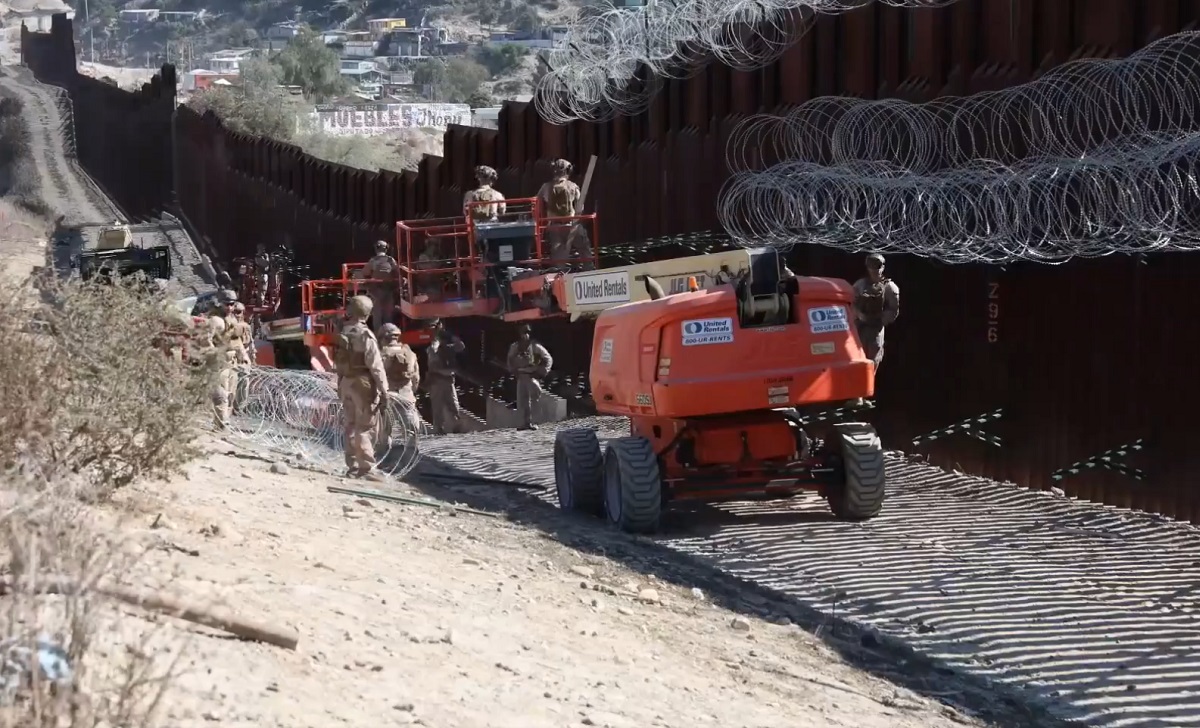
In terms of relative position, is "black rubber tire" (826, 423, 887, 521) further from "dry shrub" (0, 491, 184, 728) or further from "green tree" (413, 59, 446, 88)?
"green tree" (413, 59, 446, 88)

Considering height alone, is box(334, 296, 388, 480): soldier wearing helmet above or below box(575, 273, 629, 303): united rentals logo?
below

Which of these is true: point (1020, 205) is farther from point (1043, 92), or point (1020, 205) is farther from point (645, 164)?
point (645, 164)

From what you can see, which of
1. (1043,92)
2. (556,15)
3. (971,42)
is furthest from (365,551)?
(556,15)

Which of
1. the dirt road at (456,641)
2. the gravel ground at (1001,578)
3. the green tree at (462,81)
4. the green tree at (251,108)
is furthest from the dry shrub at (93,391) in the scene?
the green tree at (462,81)

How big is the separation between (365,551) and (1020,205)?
22.2 ft

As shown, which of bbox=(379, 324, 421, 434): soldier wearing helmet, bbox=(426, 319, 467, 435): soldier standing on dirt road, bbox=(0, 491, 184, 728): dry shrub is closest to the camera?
bbox=(0, 491, 184, 728): dry shrub

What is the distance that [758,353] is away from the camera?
1245 centimetres

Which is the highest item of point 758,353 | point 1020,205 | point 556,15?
point 556,15

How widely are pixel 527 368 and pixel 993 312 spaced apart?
8.32 meters

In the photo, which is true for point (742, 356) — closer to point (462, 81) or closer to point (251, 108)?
point (251, 108)

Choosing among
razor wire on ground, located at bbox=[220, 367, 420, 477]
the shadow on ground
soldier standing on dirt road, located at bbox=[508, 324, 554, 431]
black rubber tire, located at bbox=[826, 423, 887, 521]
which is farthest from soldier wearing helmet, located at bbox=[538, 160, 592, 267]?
black rubber tire, located at bbox=[826, 423, 887, 521]

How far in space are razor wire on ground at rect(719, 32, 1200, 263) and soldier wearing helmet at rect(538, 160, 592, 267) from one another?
2591 mm

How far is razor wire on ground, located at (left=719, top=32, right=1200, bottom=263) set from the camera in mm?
12719

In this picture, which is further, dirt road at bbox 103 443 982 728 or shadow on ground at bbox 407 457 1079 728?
shadow on ground at bbox 407 457 1079 728
